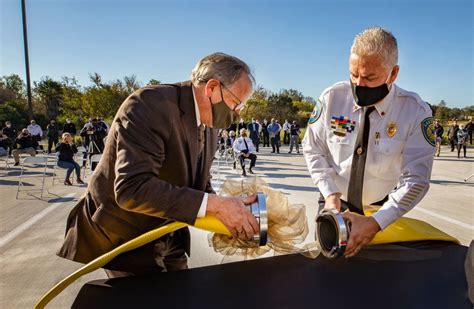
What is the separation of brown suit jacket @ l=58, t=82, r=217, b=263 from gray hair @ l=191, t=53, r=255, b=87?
0.08 meters

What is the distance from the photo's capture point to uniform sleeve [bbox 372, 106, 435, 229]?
1381 mm

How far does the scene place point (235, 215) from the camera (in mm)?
1039

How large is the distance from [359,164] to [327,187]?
211 millimetres

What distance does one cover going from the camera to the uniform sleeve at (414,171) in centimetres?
138

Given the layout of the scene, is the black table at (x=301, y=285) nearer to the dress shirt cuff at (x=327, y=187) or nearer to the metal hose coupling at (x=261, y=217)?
the metal hose coupling at (x=261, y=217)

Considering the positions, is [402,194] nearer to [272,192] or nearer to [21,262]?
[272,192]

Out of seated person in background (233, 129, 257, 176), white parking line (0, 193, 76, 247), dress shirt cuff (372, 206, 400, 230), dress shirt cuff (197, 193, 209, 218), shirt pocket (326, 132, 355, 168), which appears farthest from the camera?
seated person in background (233, 129, 257, 176)

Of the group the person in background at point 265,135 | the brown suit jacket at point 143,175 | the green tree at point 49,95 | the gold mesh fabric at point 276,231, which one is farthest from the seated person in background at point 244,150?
the green tree at point 49,95

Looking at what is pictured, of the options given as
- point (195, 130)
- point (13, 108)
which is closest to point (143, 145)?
point (195, 130)

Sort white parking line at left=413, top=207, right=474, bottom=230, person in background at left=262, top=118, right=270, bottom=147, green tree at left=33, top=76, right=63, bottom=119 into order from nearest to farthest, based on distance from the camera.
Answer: white parking line at left=413, top=207, right=474, bottom=230, person in background at left=262, top=118, right=270, bottom=147, green tree at left=33, top=76, right=63, bottom=119

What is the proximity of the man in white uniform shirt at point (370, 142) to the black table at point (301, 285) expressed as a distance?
0.14m

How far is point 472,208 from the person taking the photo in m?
5.17

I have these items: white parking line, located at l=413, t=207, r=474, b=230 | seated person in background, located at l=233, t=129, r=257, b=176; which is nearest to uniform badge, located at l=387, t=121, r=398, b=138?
white parking line, located at l=413, t=207, r=474, b=230

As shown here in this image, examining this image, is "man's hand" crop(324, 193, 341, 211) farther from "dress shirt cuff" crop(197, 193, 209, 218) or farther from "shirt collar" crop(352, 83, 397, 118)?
"dress shirt cuff" crop(197, 193, 209, 218)
